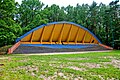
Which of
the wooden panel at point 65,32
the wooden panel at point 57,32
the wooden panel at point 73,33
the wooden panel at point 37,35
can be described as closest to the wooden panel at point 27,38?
the wooden panel at point 37,35

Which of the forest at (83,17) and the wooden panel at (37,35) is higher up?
the forest at (83,17)

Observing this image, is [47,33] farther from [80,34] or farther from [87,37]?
[87,37]

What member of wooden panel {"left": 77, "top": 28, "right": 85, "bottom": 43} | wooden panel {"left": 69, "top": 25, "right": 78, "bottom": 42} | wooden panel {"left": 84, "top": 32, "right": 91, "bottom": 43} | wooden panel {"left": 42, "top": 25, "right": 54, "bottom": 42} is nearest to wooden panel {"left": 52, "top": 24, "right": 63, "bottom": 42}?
wooden panel {"left": 42, "top": 25, "right": 54, "bottom": 42}

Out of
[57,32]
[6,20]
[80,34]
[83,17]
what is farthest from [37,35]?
[83,17]

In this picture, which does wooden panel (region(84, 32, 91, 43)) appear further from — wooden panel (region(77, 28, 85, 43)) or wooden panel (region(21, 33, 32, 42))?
wooden panel (region(21, 33, 32, 42))

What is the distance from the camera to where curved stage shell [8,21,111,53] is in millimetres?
26041

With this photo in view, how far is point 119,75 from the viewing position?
954 cm

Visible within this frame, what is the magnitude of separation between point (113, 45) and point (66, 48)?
47.3 feet

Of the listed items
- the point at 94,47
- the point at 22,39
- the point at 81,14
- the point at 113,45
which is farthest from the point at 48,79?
the point at 81,14

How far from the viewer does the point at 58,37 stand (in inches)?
1227

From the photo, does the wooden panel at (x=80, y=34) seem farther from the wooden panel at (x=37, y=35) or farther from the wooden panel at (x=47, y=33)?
the wooden panel at (x=37, y=35)

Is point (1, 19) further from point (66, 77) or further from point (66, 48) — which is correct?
point (66, 77)

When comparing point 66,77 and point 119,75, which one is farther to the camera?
point 119,75

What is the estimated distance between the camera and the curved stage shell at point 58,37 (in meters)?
26.0
